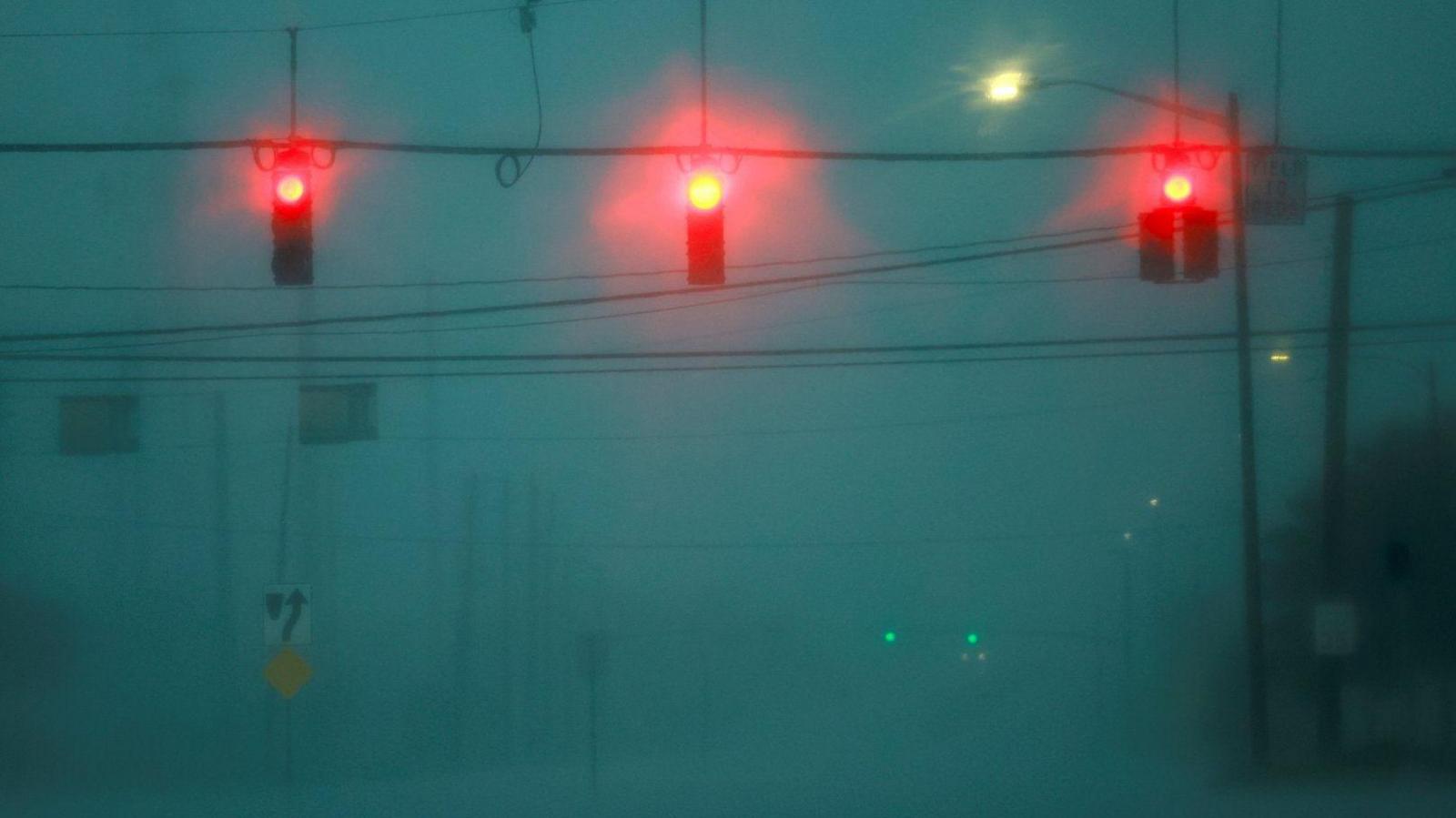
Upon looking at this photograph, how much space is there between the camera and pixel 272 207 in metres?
10.9

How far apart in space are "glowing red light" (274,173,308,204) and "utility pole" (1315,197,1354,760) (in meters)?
12.0

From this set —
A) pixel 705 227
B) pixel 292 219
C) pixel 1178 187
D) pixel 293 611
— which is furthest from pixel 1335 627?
pixel 292 219

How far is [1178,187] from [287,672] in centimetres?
905

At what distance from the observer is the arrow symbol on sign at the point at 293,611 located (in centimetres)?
1326

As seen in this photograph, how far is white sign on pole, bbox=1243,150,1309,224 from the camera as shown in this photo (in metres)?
14.6

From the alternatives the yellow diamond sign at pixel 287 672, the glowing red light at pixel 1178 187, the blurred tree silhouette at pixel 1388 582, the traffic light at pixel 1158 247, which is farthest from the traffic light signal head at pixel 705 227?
the blurred tree silhouette at pixel 1388 582

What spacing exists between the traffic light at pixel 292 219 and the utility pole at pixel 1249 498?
1010cm

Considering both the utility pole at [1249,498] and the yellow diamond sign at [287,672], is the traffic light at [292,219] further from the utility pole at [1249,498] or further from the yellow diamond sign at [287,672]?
the utility pole at [1249,498]

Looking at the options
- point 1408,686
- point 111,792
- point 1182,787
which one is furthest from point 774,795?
point 1408,686

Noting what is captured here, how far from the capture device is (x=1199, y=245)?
11125 millimetres

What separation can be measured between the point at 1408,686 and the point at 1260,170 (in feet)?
26.5

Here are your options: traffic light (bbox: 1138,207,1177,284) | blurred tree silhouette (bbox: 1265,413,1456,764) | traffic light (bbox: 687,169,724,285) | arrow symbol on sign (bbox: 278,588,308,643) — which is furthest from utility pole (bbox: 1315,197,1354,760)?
arrow symbol on sign (bbox: 278,588,308,643)

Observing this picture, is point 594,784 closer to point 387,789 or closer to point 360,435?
point 387,789

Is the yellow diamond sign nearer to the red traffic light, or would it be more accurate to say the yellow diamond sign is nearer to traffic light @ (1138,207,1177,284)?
the red traffic light
